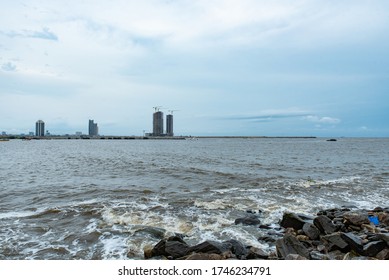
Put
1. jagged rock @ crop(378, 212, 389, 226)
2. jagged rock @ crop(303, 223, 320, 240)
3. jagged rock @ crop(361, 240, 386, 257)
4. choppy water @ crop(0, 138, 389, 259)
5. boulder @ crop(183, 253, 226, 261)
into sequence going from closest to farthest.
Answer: boulder @ crop(183, 253, 226, 261) < jagged rock @ crop(361, 240, 386, 257) < jagged rock @ crop(303, 223, 320, 240) < choppy water @ crop(0, 138, 389, 259) < jagged rock @ crop(378, 212, 389, 226)

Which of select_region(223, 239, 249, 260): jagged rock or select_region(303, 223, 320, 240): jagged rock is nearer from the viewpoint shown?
select_region(223, 239, 249, 260): jagged rock

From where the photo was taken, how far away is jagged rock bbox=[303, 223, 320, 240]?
10.2 m

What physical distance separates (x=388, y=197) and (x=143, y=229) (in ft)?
55.8

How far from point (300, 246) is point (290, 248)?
1.05ft

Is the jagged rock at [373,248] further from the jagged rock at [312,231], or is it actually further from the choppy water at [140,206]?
the choppy water at [140,206]

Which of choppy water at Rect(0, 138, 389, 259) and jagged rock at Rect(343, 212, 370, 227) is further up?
jagged rock at Rect(343, 212, 370, 227)

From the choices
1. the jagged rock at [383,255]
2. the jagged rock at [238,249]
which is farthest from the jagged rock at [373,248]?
the jagged rock at [238,249]

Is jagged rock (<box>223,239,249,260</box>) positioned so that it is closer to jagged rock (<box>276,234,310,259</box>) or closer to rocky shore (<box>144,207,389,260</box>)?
rocky shore (<box>144,207,389,260</box>)

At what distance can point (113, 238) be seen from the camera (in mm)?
10789

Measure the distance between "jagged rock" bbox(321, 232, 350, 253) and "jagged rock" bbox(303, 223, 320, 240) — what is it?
0.63 meters

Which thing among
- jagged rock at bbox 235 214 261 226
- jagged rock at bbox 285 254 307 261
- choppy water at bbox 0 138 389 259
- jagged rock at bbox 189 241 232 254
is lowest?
choppy water at bbox 0 138 389 259

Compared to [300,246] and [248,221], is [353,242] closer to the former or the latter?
[300,246]

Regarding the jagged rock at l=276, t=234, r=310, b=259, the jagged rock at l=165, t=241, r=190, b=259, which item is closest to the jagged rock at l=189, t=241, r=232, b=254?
the jagged rock at l=165, t=241, r=190, b=259

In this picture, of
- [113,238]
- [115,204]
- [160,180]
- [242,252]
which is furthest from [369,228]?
[160,180]
